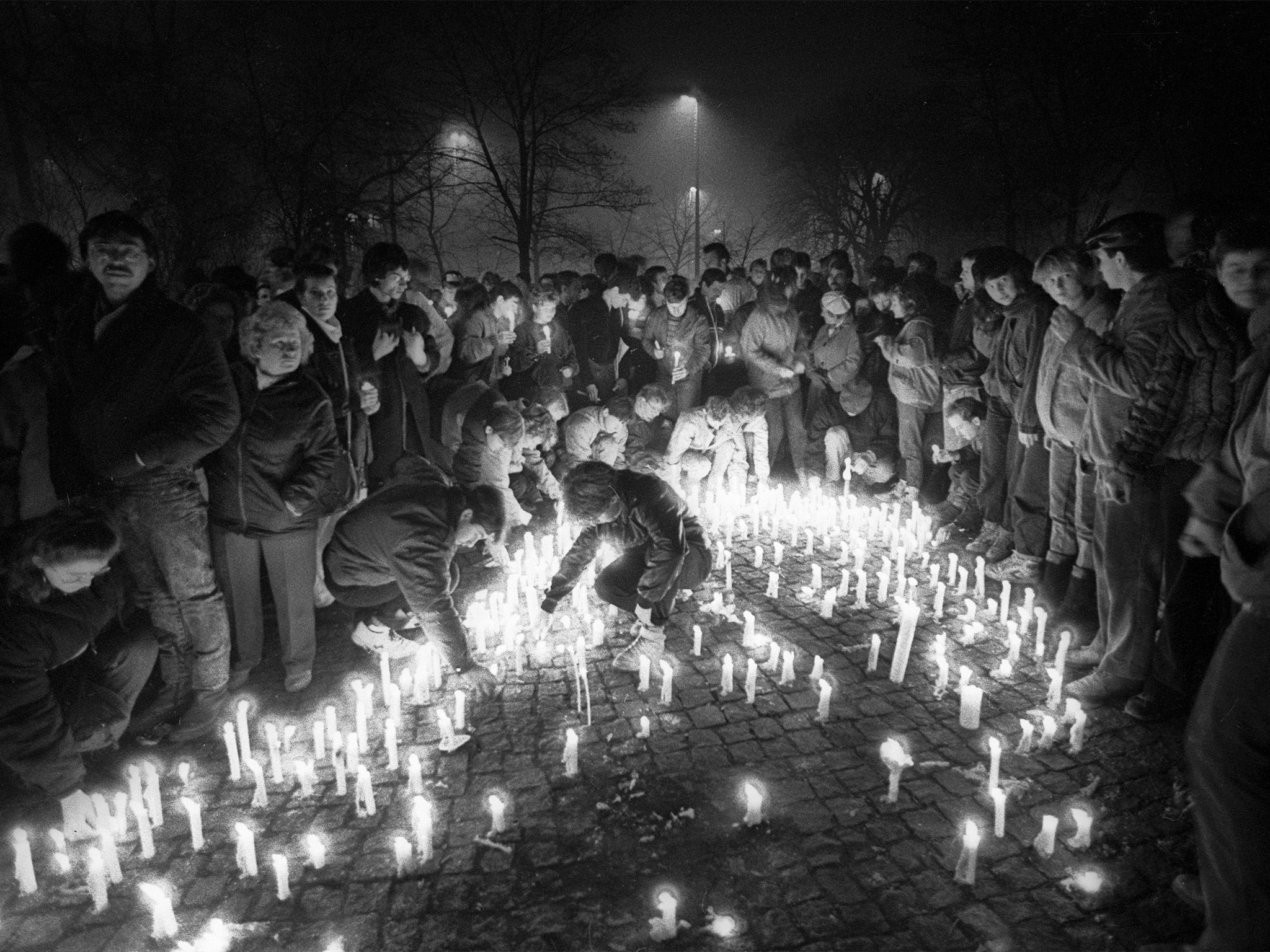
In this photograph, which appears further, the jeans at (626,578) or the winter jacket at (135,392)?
the jeans at (626,578)

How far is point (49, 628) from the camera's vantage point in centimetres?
382

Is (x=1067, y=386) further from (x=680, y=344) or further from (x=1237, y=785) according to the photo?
(x=680, y=344)

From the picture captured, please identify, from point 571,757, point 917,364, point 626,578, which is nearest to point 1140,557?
point 626,578

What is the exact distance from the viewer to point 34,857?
3.75 metres

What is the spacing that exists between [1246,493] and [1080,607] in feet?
11.4

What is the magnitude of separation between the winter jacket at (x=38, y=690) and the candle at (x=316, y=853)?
117 centimetres

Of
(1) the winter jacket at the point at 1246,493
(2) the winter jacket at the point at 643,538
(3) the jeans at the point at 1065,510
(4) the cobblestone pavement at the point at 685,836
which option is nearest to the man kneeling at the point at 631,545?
(2) the winter jacket at the point at 643,538

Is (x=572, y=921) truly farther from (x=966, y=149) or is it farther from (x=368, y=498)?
(x=966, y=149)

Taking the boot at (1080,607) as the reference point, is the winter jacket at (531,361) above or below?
above

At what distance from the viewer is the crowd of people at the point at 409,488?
11.8 feet

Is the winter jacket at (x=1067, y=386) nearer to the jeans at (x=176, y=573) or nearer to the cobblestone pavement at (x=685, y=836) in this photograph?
the cobblestone pavement at (x=685, y=836)

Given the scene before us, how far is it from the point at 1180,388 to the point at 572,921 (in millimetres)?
Answer: 3932

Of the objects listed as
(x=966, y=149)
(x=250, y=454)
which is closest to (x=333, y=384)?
(x=250, y=454)

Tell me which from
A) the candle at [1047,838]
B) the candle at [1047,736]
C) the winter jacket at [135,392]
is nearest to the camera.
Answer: the candle at [1047,838]
